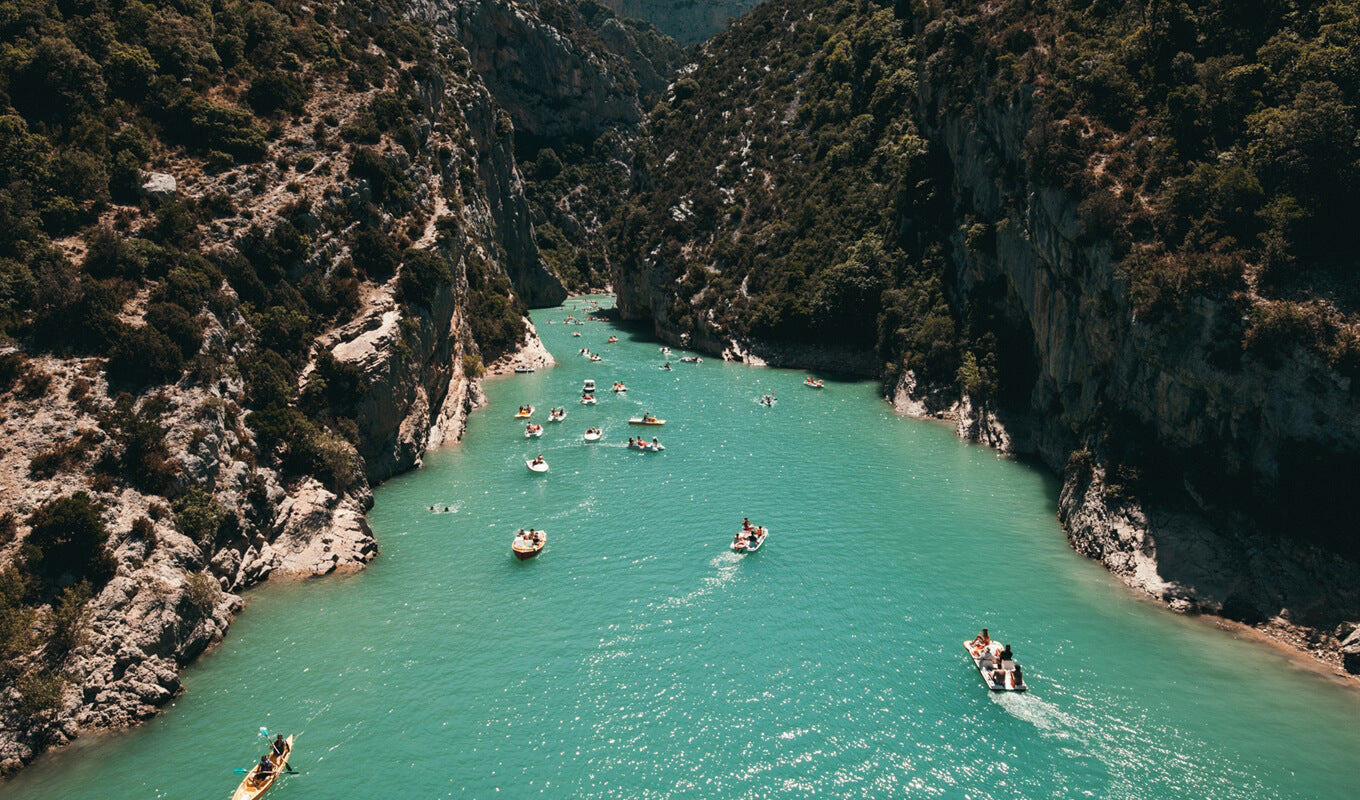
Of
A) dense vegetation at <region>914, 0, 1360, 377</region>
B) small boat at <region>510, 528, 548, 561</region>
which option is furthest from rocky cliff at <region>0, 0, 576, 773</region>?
dense vegetation at <region>914, 0, 1360, 377</region>

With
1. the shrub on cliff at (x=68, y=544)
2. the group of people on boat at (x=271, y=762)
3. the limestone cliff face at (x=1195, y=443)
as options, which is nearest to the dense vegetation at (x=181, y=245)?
the shrub on cliff at (x=68, y=544)

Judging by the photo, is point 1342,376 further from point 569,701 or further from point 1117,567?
point 569,701

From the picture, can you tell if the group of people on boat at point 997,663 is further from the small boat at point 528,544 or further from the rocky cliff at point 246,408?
the rocky cliff at point 246,408

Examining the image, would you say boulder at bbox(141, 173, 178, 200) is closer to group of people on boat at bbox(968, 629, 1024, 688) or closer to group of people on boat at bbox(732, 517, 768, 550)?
group of people on boat at bbox(732, 517, 768, 550)

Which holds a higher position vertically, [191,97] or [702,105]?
[702,105]

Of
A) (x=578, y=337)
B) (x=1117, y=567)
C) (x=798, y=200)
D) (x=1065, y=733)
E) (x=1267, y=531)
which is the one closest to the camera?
(x=1065, y=733)

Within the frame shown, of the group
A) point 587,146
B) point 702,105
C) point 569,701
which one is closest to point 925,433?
point 569,701

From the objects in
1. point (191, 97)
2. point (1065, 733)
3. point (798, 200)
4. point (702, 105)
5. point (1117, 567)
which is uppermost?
point (702, 105)
